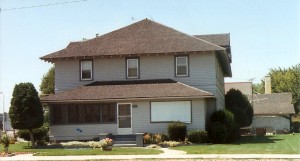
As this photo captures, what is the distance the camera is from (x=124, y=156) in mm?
22062

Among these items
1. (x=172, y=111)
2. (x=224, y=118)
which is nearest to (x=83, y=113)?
(x=172, y=111)

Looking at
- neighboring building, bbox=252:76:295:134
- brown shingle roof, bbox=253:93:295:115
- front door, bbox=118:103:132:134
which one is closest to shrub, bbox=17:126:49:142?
front door, bbox=118:103:132:134

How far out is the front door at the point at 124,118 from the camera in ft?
108

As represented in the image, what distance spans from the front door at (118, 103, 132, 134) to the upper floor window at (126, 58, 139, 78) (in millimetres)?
3302

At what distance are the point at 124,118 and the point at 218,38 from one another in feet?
41.4

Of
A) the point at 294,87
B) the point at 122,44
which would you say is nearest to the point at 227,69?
the point at 122,44

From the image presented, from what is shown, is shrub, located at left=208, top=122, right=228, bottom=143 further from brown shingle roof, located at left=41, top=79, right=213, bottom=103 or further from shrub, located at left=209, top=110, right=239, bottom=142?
brown shingle roof, located at left=41, top=79, right=213, bottom=103

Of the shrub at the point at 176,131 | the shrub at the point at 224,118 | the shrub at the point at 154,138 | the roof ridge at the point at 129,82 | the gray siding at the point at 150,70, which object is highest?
the gray siding at the point at 150,70

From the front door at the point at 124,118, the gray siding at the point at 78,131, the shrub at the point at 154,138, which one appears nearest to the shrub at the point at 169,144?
the shrub at the point at 154,138

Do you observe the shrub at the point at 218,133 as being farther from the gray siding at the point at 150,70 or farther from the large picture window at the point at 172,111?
the gray siding at the point at 150,70

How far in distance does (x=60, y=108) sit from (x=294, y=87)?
61.2 meters

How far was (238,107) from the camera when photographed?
142 ft

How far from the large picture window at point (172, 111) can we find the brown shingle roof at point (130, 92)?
91 cm

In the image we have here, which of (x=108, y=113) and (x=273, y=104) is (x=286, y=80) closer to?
(x=273, y=104)
